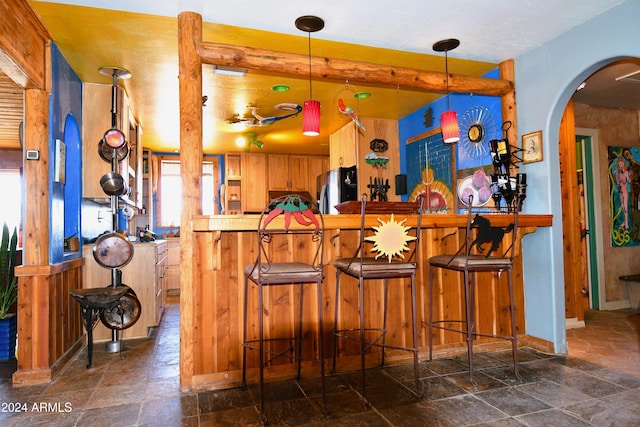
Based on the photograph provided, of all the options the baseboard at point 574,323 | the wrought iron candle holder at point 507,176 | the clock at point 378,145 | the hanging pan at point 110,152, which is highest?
the clock at point 378,145

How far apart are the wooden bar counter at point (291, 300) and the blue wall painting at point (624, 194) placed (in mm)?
2675

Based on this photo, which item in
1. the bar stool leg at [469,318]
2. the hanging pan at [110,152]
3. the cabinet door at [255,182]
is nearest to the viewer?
the bar stool leg at [469,318]

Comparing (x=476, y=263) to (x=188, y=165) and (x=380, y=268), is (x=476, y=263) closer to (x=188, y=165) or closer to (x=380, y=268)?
(x=380, y=268)

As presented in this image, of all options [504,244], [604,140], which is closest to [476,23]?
[504,244]

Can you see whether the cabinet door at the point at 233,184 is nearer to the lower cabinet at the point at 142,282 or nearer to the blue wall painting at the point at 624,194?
the lower cabinet at the point at 142,282

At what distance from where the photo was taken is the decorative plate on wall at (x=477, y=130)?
161 inches

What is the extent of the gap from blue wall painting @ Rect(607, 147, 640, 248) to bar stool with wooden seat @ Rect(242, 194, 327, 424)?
443cm

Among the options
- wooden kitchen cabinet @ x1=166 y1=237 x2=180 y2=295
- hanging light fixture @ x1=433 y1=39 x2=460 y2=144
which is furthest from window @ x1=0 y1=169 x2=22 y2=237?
hanging light fixture @ x1=433 y1=39 x2=460 y2=144

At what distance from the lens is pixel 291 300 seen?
2.85 metres

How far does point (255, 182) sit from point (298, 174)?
0.86 meters

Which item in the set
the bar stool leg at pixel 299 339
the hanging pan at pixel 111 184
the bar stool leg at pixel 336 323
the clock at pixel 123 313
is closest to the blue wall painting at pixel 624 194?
the bar stool leg at pixel 336 323

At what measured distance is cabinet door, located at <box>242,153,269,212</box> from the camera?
770 centimetres

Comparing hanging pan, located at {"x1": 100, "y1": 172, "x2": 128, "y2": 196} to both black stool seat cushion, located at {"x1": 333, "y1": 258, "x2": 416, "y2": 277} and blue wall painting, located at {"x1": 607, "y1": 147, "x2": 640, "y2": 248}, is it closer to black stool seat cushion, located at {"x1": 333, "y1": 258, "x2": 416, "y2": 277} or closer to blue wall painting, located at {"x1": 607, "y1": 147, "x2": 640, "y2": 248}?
black stool seat cushion, located at {"x1": 333, "y1": 258, "x2": 416, "y2": 277}

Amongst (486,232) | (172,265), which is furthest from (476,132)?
(172,265)
